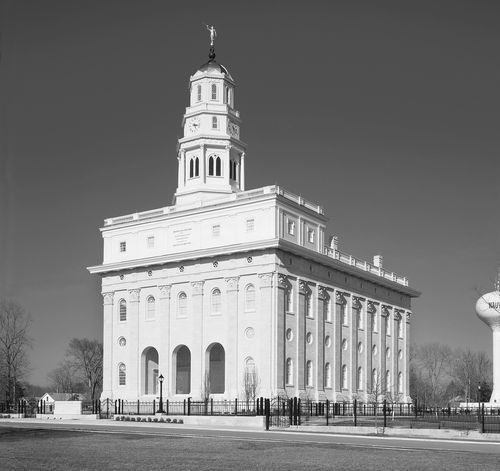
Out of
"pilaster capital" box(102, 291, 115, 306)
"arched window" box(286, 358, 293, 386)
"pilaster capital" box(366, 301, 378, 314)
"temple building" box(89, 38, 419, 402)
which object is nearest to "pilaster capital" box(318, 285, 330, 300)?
"temple building" box(89, 38, 419, 402)

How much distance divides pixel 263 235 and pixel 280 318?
22.7ft

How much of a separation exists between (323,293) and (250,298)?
9064 mm

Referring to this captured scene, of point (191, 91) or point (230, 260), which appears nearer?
point (230, 260)

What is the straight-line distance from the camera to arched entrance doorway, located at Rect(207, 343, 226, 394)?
7511cm

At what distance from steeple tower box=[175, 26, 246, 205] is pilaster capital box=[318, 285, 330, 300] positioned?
1202 cm

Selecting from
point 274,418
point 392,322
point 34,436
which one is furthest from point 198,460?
point 392,322

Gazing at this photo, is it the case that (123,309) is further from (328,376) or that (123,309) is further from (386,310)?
(386,310)

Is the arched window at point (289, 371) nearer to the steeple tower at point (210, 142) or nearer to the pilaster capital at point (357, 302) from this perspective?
the pilaster capital at point (357, 302)

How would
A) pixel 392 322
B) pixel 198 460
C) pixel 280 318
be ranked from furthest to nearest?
1. pixel 392 322
2. pixel 280 318
3. pixel 198 460

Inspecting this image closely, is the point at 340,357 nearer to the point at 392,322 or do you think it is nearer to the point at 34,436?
the point at 392,322

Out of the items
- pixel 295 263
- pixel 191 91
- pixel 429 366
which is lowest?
pixel 429 366

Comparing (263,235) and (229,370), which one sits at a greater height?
(263,235)

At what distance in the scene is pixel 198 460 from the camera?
2203cm

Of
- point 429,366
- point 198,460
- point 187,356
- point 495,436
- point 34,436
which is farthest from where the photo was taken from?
point 429,366
